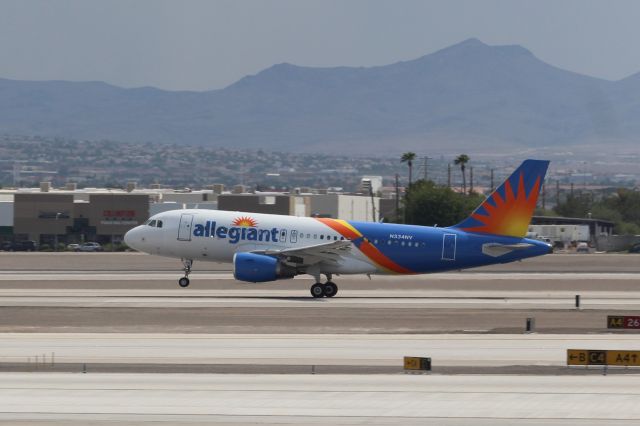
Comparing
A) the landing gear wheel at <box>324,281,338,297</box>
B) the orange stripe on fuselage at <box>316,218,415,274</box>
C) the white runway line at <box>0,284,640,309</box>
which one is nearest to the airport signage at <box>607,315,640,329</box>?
the white runway line at <box>0,284,640,309</box>

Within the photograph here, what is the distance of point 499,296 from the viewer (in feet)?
180

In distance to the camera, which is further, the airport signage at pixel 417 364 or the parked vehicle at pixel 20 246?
the parked vehicle at pixel 20 246

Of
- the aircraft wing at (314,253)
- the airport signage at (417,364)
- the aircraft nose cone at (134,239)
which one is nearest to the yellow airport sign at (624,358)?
the airport signage at (417,364)

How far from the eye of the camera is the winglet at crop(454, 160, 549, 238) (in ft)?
177

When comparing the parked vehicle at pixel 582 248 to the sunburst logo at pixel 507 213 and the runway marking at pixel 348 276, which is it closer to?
the runway marking at pixel 348 276

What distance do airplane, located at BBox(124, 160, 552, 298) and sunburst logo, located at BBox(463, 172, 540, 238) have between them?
0.04 metres

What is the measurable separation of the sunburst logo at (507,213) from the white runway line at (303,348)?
49.5 feet

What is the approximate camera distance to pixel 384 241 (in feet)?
178

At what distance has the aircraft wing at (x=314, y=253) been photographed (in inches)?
2071

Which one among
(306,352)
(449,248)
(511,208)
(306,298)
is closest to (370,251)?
(449,248)

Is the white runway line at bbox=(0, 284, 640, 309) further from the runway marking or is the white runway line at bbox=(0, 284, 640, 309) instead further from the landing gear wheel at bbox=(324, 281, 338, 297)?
the runway marking

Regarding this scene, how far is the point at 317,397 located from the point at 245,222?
27506 millimetres

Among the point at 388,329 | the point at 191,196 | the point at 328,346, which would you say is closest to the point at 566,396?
the point at 328,346

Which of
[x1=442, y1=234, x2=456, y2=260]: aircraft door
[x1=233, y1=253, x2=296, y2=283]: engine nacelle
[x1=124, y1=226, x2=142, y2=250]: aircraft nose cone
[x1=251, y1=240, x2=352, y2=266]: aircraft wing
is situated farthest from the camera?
[x1=124, y1=226, x2=142, y2=250]: aircraft nose cone
